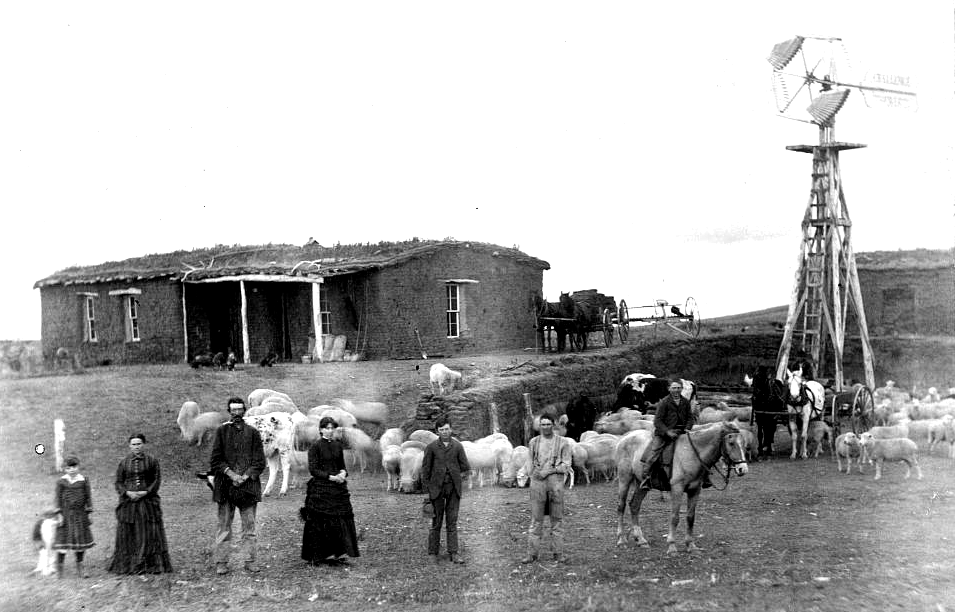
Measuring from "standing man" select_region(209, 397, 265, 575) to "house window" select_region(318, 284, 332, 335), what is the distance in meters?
16.6

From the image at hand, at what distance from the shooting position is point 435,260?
2667 centimetres

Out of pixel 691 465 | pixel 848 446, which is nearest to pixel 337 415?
pixel 691 465

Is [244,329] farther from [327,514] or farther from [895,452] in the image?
[895,452]

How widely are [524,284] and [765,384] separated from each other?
473 inches

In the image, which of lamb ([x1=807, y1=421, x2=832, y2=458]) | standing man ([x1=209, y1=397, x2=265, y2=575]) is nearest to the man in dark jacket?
standing man ([x1=209, y1=397, x2=265, y2=575])

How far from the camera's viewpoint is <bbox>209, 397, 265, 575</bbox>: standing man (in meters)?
9.84

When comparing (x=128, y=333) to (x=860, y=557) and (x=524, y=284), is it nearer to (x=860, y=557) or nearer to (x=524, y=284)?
(x=524, y=284)

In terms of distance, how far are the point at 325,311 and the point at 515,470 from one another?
1241cm

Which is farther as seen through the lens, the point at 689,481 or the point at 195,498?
the point at 195,498

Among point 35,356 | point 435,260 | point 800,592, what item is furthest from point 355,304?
point 800,592

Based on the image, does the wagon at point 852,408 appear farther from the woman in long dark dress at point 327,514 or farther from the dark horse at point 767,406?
the woman in long dark dress at point 327,514

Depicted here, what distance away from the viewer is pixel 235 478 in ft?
32.0

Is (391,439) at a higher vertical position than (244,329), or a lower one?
lower

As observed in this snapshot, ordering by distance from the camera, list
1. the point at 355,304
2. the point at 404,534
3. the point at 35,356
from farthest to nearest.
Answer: the point at 35,356 < the point at 355,304 < the point at 404,534
